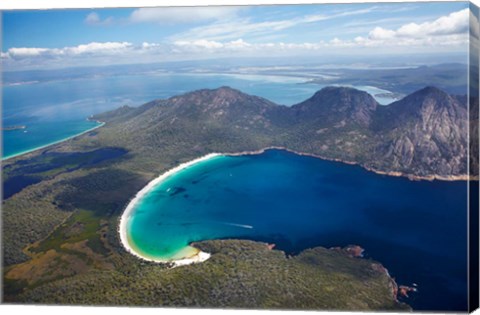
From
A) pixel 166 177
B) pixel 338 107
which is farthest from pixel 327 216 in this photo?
pixel 338 107

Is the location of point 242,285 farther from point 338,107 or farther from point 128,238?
point 338,107

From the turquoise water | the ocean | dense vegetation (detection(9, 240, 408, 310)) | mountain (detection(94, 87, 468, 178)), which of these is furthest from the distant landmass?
dense vegetation (detection(9, 240, 408, 310))

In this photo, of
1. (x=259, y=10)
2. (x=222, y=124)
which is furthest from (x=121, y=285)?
(x=222, y=124)

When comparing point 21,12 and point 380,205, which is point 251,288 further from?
point 21,12

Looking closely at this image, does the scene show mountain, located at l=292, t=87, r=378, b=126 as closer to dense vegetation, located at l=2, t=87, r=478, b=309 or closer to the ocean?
dense vegetation, located at l=2, t=87, r=478, b=309

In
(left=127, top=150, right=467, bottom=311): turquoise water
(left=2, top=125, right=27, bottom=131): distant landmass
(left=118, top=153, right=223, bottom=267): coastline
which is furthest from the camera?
(left=2, top=125, right=27, bottom=131): distant landmass

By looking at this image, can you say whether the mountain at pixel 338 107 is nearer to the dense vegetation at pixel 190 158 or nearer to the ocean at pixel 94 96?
the dense vegetation at pixel 190 158
